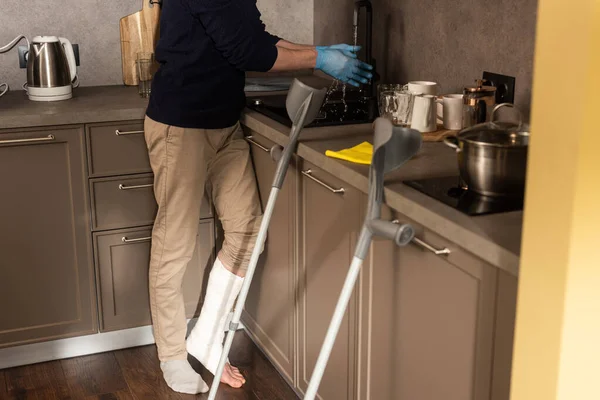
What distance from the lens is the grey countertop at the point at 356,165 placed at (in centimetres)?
149

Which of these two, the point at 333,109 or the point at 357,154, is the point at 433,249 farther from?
Result: the point at 333,109

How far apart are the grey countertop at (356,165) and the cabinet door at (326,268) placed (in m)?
0.08

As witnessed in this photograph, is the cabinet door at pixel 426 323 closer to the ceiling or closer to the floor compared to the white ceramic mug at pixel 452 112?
closer to the floor

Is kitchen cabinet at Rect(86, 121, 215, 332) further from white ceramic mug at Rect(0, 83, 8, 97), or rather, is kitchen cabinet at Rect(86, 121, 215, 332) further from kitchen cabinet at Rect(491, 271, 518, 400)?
kitchen cabinet at Rect(491, 271, 518, 400)

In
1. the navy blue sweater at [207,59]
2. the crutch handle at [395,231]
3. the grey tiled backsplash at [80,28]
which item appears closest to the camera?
the crutch handle at [395,231]

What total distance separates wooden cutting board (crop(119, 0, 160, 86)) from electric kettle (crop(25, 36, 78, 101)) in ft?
1.06

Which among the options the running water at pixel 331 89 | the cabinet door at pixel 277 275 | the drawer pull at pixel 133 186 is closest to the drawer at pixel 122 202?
the drawer pull at pixel 133 186

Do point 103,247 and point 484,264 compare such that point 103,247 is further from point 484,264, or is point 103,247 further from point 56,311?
point 484,264

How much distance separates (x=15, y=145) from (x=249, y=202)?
801mm

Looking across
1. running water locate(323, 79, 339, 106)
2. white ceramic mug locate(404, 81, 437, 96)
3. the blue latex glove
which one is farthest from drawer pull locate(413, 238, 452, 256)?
running water locate(323, 79, 339, 106)

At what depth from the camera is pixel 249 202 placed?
2701 millimetres

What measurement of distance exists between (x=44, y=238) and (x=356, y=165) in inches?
52.5

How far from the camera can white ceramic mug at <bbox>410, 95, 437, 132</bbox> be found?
88.6 inches

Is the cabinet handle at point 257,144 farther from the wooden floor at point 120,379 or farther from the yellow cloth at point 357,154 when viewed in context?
the wooden floor at point 120,379
